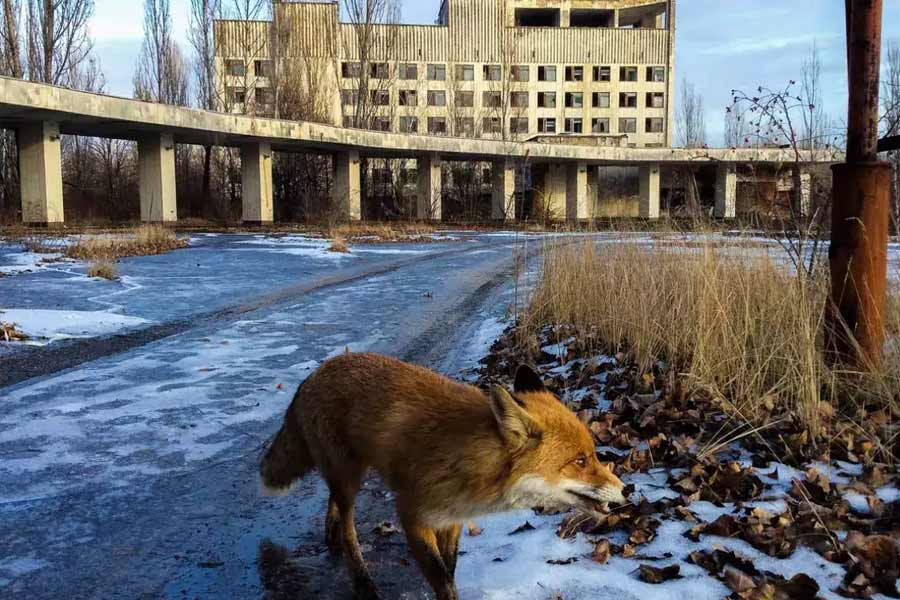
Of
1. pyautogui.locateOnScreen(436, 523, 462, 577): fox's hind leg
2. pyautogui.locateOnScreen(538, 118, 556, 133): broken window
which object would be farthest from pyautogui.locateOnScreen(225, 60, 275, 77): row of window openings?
pyautogui.locateOnScreen(436, 523, 462, 577): fox's hind leg

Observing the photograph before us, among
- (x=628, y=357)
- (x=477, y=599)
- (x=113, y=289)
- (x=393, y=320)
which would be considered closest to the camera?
(x=477, y=599)

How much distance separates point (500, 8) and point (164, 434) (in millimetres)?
78630

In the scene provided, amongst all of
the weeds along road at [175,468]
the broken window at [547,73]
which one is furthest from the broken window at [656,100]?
the weeds along road at [175,468]

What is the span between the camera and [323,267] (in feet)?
63.3

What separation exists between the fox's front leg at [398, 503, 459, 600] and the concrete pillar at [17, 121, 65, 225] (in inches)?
1222

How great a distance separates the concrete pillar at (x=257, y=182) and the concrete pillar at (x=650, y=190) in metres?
29.5

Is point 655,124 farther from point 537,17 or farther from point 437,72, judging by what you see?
point 437,72

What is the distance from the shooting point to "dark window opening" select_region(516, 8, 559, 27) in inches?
3142

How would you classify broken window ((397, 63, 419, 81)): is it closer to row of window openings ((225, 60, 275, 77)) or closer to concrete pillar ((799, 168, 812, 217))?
row of window openings ((225, 60, 275, 77))

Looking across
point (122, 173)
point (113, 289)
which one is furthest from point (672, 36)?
point (113, 289)

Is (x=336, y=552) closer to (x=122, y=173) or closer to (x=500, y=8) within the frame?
(x=122, y=173)

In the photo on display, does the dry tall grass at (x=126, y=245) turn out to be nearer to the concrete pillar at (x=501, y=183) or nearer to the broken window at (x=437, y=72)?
the concrete pillar at (x=501, y=183)

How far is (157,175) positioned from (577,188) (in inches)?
1218

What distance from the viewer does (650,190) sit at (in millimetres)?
Answer: 54156
